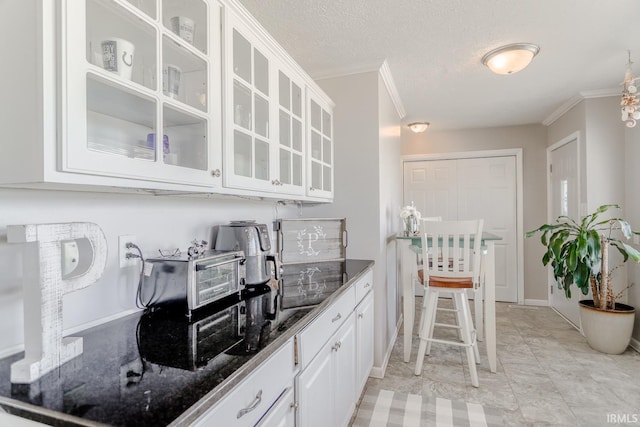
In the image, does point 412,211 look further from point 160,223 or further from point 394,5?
point 160,223

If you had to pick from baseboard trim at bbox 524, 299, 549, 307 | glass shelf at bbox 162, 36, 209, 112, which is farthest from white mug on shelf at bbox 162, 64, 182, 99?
baseboard trim at bbox 524, 299, 549, 307

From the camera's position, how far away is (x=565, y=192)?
362 centimetres

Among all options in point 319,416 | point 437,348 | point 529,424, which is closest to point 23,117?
point 319,416

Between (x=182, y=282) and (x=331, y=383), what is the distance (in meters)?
0.82

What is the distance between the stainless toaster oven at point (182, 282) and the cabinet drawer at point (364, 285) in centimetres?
91

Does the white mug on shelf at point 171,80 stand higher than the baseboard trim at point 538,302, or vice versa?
the white mug on shelf at point 171,80

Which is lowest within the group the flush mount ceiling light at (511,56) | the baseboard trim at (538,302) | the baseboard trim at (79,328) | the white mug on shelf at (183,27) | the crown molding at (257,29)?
the baseboard trim at (538,302)

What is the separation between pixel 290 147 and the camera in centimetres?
176

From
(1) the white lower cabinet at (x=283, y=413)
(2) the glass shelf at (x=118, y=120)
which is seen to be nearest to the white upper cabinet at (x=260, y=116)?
(2) the glass shelf at (x=118, y=120)

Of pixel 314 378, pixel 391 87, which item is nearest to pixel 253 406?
pixel 314 378

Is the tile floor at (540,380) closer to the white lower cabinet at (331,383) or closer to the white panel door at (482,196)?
the white lower cabinet at (331,383)

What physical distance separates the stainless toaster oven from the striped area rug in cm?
133

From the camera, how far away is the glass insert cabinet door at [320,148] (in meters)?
2.05

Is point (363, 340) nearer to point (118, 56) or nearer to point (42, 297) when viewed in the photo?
point (42, 297)
